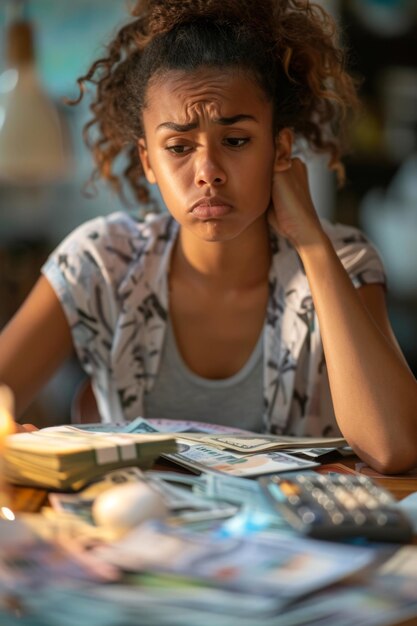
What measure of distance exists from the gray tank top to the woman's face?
31cm

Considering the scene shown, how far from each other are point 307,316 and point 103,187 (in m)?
2.45

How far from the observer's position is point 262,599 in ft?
2.24

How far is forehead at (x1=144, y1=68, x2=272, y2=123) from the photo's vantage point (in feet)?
4.93

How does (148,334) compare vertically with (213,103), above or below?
below

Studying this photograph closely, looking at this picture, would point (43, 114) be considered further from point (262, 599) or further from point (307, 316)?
point (262, 599)

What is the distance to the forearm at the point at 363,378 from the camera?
1299 mm

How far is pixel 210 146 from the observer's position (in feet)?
4.87

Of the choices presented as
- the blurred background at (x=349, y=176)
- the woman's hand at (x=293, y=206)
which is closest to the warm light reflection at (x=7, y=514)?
the woman's hand at (x=293, y=206)

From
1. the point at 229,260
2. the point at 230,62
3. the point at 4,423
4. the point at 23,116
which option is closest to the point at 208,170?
the point at 230,62

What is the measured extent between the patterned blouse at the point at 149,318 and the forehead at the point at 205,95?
1.03ft

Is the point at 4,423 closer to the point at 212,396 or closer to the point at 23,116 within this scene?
the point at 212,396

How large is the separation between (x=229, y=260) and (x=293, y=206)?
0.71ft

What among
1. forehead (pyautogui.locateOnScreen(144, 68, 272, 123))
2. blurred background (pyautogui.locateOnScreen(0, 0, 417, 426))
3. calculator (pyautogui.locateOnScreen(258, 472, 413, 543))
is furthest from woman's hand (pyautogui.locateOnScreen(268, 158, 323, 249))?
blurred background (pyautogui.locateOnScreen(0, 0, 417, 426))

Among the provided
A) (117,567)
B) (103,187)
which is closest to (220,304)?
(117,567)
